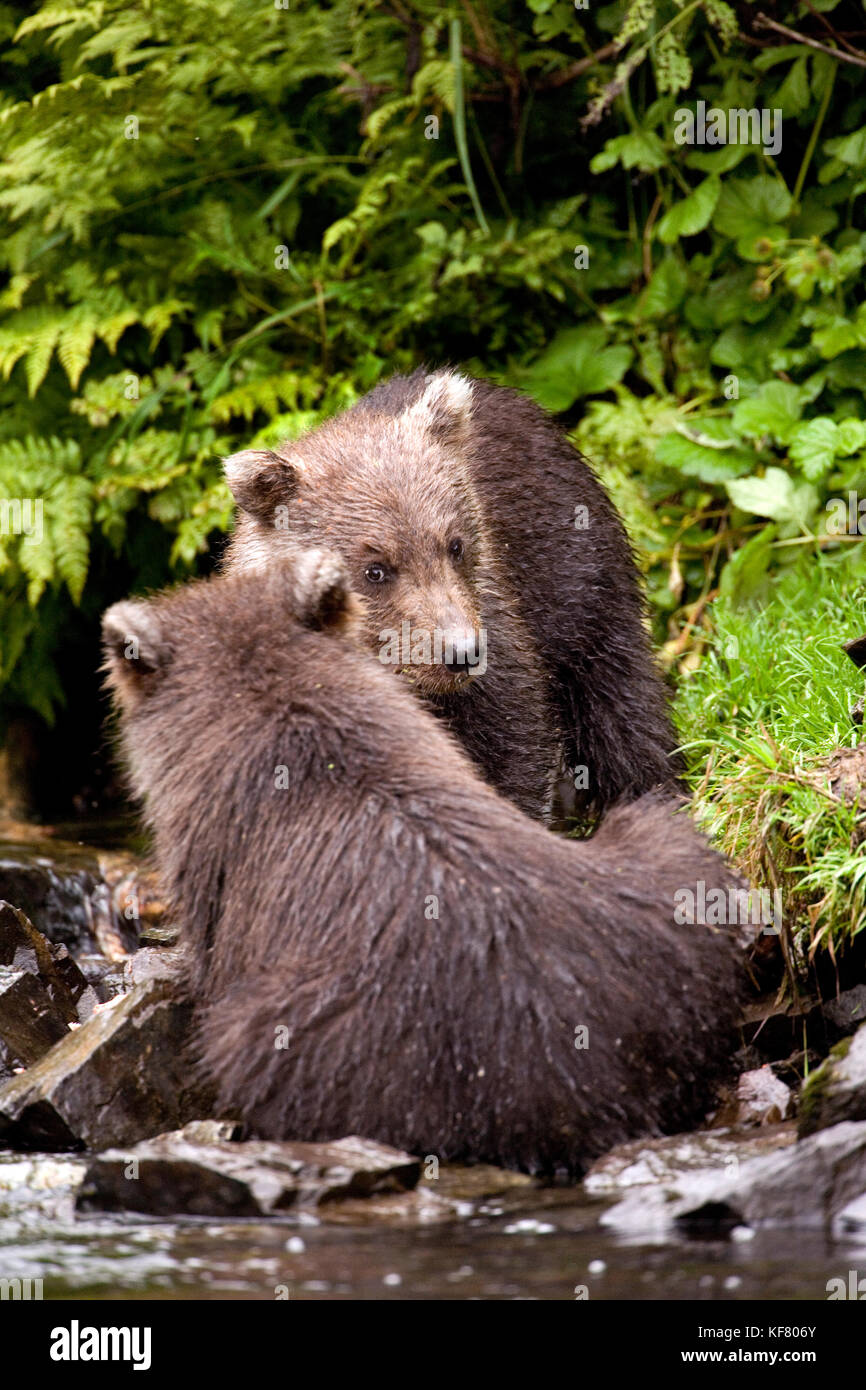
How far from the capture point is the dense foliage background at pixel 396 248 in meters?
8.98

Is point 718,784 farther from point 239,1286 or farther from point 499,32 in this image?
point 499,32

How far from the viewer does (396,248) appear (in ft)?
33.1

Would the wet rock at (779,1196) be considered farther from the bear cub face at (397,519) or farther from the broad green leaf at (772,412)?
the broad green leaf at (772,412)

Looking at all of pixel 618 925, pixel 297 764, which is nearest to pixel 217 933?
pixel 297 764

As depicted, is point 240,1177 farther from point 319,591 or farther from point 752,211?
point 752,211

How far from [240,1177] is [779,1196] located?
1.34 meters

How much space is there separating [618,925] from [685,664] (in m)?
4.03

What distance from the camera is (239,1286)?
12.4 feet

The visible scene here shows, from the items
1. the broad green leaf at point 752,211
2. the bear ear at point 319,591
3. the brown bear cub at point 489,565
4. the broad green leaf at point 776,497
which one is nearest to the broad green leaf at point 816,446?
the broad green leaf at point 776,497

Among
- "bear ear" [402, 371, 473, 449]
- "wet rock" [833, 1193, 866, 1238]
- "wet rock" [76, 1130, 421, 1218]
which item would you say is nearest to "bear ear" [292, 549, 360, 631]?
"bear ear" [402, 371, 473, 449]

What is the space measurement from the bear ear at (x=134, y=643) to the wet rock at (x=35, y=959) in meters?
1.39

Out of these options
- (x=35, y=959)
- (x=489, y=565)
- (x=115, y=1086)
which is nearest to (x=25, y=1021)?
(x=35, y=959)

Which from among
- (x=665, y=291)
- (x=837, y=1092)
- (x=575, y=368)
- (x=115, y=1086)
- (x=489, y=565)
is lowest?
(x=115, y=1086)

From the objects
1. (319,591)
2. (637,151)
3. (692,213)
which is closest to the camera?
(319,591)
